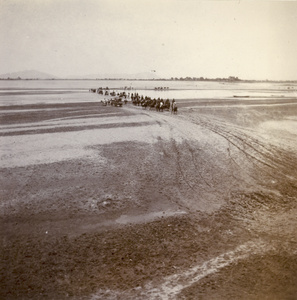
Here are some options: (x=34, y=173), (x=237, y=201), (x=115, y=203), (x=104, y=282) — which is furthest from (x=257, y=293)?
(x=34, y=173)

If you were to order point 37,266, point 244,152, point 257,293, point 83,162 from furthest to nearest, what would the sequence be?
point 244,152 → point 83,162 → point 37,266 → point 257,293

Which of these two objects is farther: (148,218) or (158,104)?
(158,104)

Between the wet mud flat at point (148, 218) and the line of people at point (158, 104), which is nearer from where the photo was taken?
the wet mud flat at point (148, 218)

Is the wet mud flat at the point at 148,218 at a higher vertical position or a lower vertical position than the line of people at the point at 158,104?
lower

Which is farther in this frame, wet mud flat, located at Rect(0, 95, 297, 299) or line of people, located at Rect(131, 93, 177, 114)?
line of people, located at Rect(131, 93, 177, 114)

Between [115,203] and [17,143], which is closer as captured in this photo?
[115,203]

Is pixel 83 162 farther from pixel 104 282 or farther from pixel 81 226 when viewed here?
pixel 104 282

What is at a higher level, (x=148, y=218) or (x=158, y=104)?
(x=158, y=104)

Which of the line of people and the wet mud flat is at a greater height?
the line of people
